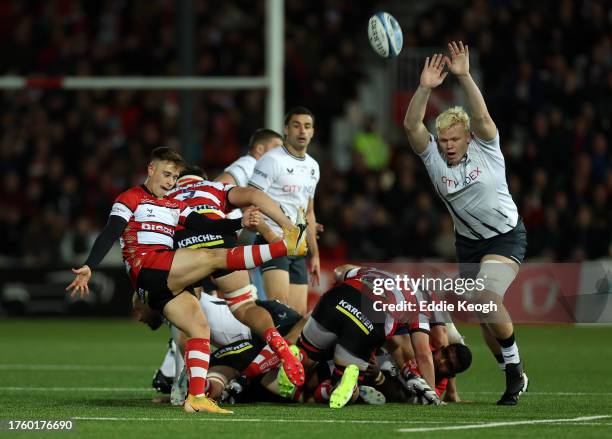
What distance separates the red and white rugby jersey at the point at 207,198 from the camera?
9523mm

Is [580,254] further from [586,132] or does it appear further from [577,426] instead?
[577,426]

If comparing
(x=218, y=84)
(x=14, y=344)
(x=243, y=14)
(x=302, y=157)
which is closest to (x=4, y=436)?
(x=302, y=157)

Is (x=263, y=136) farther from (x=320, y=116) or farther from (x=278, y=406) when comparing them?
(x=320, y=116)

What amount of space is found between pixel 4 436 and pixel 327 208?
13.2 m

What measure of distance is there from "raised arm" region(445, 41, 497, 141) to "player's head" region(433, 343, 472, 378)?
62.0 inches

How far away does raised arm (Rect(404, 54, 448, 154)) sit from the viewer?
30.8ft

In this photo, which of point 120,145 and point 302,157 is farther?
point 120,145

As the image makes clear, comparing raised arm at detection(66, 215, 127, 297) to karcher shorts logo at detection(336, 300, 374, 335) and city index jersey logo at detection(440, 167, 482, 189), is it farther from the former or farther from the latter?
city index jersey logo at detection(440, 167, 482, 189)

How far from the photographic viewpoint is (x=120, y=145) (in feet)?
75.0

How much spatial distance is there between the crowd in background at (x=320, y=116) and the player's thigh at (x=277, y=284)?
7.56m

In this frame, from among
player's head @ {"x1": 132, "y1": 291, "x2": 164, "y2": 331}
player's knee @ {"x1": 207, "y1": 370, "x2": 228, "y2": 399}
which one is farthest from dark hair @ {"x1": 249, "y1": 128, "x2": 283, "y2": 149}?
player's knee @ {"x1": 207, "y1": 370, "x2": 228, "y2": 399}

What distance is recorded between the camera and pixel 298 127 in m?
12.0

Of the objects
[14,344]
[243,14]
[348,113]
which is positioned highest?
[243,14]

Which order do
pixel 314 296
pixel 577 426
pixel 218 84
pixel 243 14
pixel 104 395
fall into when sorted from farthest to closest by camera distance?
pixel 243 14, pixel 314 296, pixel 218 84, pixel 104 395, pixel 577 426
